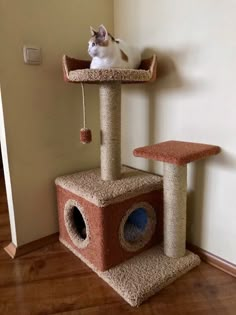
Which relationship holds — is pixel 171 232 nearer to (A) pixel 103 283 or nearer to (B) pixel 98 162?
(A) pixel 103 283

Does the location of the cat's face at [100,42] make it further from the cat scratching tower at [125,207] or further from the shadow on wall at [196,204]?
the shadow on wall at [196,204]

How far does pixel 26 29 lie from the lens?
4.77ft

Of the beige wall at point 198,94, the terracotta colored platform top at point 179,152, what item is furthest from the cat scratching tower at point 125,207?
the beige wall at point 198,94

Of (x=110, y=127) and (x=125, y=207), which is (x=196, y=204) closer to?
(x=125, y=207)

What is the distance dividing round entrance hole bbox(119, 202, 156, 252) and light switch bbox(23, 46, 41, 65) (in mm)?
971

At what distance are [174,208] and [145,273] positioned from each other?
36cm

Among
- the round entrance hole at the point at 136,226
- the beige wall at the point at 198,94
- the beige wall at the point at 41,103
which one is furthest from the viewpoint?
the round entrance hole at the point at 136,226

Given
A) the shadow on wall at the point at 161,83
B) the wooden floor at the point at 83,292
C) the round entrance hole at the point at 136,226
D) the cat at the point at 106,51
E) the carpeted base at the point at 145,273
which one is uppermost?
the cat at the point at 106,51

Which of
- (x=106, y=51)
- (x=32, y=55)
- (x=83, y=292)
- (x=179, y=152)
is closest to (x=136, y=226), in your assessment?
(x=83, y=292)

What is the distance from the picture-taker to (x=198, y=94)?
1.41 m

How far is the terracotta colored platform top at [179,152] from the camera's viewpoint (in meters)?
1.21

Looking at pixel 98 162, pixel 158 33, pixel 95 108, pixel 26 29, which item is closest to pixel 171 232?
pixel 98 162

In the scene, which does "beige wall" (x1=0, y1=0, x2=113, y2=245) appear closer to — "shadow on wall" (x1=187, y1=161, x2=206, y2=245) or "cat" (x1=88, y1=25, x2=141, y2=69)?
"cat" (x1=88, y1=25, x2=141, y2=69)

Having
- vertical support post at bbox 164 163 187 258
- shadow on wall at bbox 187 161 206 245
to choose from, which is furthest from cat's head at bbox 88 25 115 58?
shadow on wall at bbox 187 161 206 245
